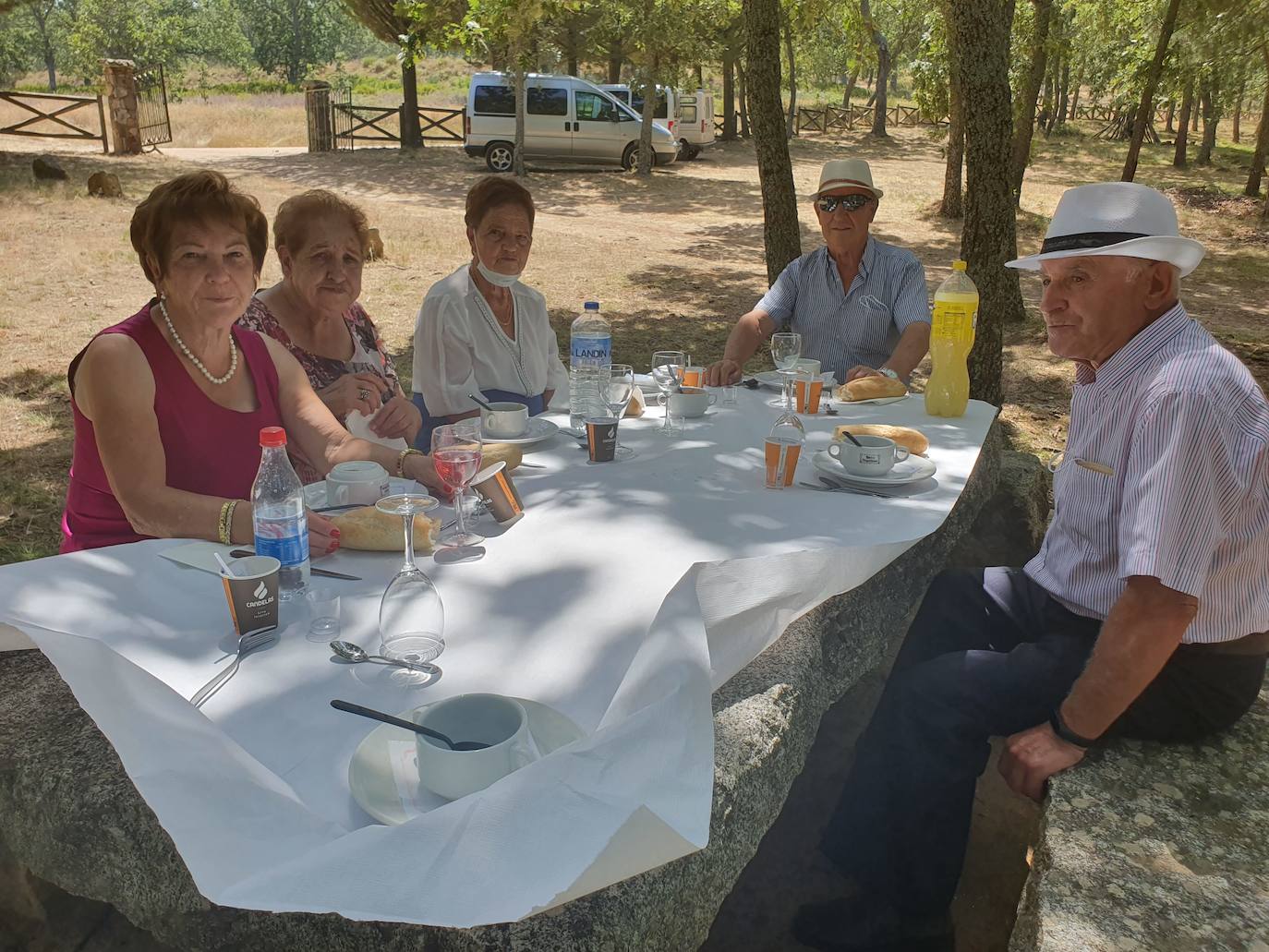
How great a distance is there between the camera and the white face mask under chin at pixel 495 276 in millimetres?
3988

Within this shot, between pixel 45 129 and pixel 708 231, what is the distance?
66.1ft

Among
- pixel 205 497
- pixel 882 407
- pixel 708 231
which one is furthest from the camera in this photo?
pixel 708 231

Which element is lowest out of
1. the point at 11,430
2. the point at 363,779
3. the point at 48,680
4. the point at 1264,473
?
the point at 11,430

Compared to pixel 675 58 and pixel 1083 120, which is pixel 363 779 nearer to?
pixel 675 58

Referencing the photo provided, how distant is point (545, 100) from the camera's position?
68.7 ft

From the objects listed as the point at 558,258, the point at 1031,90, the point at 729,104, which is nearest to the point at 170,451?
the point at 558,258

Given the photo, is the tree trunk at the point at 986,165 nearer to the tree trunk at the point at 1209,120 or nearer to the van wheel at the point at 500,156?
the van wheel at the point at 500,156

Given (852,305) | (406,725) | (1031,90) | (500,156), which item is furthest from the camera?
(500,156)

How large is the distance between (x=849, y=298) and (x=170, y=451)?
2.95m

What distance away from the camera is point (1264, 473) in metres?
1.95

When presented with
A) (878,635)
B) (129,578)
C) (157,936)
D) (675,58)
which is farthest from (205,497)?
(675,58)

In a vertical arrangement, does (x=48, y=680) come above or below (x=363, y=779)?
below

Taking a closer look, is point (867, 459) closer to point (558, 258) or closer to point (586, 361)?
point (586, 361)

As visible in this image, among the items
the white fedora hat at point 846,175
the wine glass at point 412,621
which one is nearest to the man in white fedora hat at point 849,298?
the white fedora hat at point 846,175
